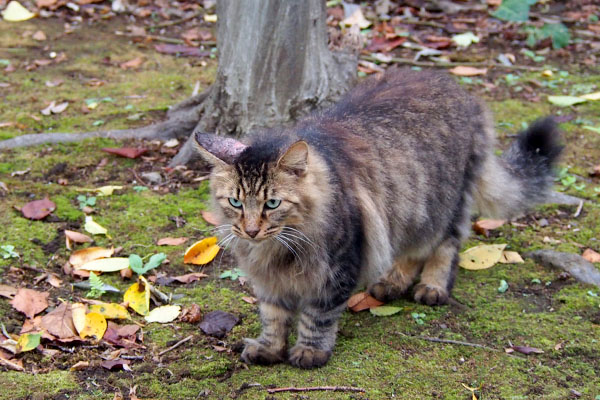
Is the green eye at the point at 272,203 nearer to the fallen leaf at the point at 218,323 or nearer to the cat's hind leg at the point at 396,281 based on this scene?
the fallen leaf at the point at 218,323

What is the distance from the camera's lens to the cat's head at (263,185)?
3090 millimetres

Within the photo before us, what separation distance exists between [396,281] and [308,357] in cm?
95

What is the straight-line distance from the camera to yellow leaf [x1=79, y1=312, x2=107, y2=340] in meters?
3.52

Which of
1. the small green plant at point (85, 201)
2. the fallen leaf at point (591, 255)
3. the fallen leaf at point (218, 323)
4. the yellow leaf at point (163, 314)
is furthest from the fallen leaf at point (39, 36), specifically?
the fallen leaf at point (591, 255)

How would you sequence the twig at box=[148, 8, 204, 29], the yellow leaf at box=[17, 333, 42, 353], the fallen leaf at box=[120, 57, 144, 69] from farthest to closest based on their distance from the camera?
the twig at box=[148, 8, 204, 29]
the fallen leaf at box=[120, 57, 144, 69]
the yellow leaf at box=[17, 333, 42, 353]

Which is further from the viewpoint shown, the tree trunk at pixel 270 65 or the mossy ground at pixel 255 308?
the tree trunk at pixel 270 65

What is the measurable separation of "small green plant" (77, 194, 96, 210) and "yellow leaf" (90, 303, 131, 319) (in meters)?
1.15

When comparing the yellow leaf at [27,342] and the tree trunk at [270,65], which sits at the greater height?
the tree trunk at [270,65]

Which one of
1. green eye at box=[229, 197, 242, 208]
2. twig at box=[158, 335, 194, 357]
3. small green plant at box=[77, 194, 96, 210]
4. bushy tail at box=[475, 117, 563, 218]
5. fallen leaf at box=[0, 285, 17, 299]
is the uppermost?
green eye at box=[229, 197, 242, 208]

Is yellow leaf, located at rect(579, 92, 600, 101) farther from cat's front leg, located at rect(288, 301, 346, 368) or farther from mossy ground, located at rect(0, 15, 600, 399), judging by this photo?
→ cat's front leg, located at rect(288, 301, 346, 368)

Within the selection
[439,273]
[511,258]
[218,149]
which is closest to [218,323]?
[218,149]

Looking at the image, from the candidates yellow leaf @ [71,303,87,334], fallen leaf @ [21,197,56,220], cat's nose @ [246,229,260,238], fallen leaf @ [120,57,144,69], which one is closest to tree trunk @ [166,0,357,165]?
fallen leaf @ [21,197,56,220]

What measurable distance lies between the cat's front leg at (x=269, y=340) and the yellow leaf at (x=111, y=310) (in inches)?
26.3

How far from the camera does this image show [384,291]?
4047 mm
